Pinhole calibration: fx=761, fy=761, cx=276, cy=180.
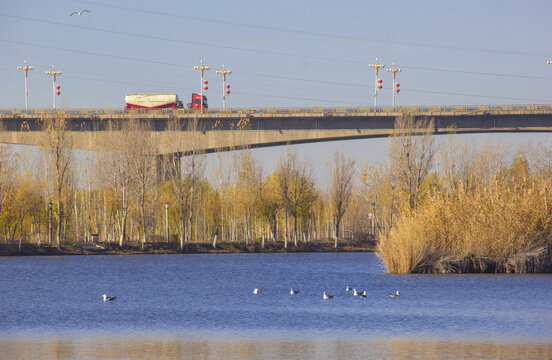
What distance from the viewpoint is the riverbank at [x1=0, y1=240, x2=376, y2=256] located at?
228 feet

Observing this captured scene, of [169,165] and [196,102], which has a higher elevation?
[196,102]

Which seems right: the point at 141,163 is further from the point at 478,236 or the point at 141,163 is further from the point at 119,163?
the point at 478,236

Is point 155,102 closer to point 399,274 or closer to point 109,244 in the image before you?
point 109,244

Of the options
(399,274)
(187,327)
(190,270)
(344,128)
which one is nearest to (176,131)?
(344,128)

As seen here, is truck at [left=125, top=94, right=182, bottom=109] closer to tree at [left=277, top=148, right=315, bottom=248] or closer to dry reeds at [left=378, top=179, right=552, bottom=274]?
tree at [left=277, top=148, right=315, bottom=248]

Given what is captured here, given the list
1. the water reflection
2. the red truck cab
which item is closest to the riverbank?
the red truck cab

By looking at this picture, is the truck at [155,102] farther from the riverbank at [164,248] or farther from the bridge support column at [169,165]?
the riverbank at [164,248]

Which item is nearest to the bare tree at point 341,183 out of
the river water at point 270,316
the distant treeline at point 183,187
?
the distant treeline at point 183,187

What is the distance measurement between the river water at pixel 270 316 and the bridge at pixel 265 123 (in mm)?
28545

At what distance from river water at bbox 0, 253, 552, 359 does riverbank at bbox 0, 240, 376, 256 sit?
19799 mm

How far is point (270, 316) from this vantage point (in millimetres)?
28141

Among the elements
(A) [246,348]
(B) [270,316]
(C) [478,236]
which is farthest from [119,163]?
(A) [246,348]

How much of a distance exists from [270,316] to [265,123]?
5196 centimetres

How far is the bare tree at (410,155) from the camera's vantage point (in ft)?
236
